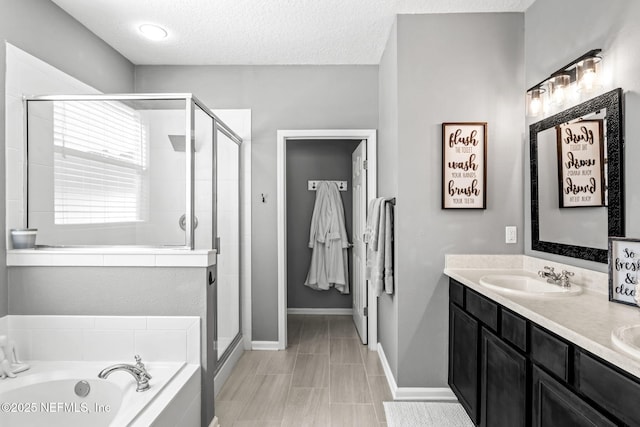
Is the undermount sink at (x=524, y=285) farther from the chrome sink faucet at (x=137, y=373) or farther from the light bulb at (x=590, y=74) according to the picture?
the chrome sink faucet at (x=137, y=373)

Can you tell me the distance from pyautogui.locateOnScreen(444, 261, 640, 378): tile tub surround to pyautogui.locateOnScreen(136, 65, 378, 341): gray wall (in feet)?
6.52

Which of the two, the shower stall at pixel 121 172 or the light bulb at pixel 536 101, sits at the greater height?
the light bulb at pixel 536 101

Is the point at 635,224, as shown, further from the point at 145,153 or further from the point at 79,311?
the point at 79,311

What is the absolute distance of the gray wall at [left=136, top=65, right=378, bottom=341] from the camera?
345cm

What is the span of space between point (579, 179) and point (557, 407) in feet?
3.82

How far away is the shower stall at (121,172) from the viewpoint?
7.05 feet

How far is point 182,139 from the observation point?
218 cm

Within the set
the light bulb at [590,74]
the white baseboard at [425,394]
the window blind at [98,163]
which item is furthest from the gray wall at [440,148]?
the window blind at [98,163]

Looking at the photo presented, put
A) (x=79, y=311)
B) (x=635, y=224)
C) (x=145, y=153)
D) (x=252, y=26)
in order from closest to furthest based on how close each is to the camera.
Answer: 1. (x=635, y=224)
2. (x=79, y=311)
3. (x=145, y=153)
4. (x=252, y=26)

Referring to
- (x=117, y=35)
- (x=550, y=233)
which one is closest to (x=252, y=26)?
(x=117, y=35)

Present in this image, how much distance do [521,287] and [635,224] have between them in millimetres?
699

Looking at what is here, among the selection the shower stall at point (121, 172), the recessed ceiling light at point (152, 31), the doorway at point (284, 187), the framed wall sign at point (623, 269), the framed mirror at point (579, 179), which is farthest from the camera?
the doorway at point (284, 187)

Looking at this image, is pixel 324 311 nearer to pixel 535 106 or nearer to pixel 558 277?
pixel 558 277

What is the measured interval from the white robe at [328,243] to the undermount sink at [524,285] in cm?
243
